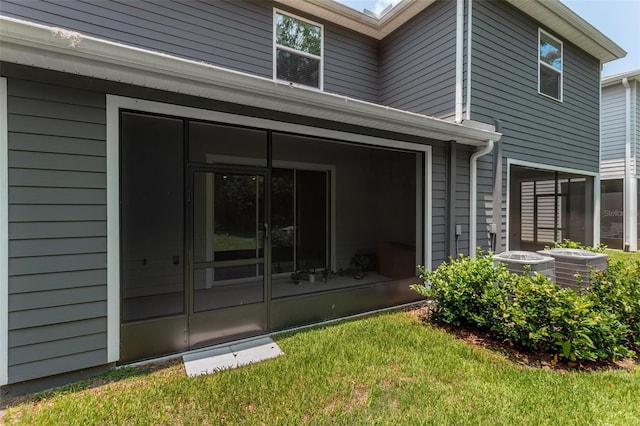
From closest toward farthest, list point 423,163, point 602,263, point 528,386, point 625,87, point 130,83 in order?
point 528,386 < point 130,83 < point 602,263 < point 423,163 < point 625,87

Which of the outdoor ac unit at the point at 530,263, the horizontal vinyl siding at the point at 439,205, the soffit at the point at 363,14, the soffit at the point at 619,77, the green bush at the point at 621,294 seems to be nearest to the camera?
the green bush at the point at 621,294

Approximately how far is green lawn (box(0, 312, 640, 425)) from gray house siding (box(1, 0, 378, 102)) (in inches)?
A: 191

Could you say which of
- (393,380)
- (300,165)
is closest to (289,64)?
(300,165)

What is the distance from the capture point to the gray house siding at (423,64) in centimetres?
550

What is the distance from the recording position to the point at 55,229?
2492 mm

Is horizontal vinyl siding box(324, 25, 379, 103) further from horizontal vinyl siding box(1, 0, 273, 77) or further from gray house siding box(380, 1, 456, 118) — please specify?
horizontal vinyl siding box(1, 0, 273, 77)

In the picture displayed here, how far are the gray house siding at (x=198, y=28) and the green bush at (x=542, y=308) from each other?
4659 millimetres

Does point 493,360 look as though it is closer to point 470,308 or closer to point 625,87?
point 470,308

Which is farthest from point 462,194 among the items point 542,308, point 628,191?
point 628,191

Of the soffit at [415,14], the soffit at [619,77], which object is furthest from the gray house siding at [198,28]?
the soffit at [619,77]

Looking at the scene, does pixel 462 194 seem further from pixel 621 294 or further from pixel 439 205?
pixel 621 294

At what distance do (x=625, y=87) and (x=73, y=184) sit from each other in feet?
47.7

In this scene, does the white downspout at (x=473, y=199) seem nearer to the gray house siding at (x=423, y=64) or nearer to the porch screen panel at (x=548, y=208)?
the gray house siding at (x=423, y=64)

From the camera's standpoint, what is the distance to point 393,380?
2.62 metres
